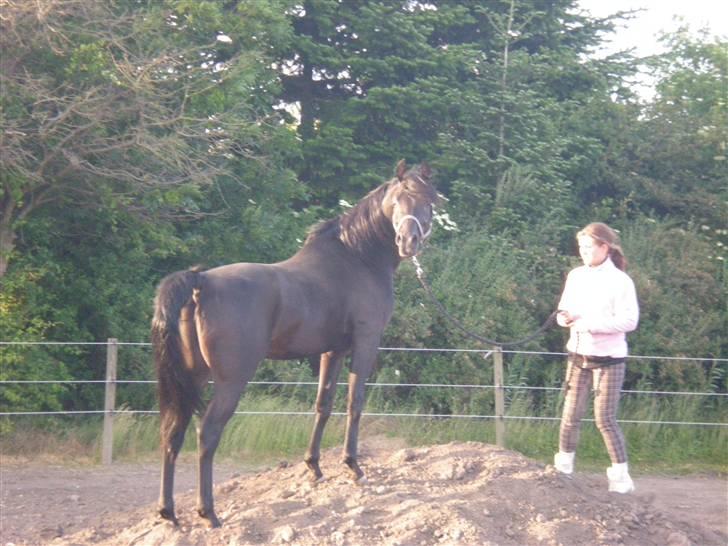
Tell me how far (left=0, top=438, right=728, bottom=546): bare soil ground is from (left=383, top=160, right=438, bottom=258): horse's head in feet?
5.25

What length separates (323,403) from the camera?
6.54 meters

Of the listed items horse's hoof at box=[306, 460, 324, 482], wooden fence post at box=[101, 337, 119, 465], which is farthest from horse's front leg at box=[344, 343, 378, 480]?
wooden fence post at box=[101, 337, 119, 465]

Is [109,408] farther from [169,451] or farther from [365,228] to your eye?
[365,228]

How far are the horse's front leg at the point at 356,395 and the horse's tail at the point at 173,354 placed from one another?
106cm

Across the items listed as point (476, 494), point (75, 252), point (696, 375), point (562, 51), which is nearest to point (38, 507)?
point (476, 494)

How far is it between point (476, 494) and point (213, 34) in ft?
27.1

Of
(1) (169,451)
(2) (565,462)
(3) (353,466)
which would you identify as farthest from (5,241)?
(2) (565,462)

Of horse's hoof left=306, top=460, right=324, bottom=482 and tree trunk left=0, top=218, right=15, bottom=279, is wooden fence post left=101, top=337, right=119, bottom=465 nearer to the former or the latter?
tree trunk left=0, top=218, right=15, bottom=279

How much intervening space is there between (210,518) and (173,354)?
107cm

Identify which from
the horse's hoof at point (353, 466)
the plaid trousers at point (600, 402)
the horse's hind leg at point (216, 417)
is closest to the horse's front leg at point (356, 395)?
the horse's hoof at point (353, 466)

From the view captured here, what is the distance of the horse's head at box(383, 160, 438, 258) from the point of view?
239 inches

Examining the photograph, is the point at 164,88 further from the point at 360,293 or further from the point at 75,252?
the point at 360,293

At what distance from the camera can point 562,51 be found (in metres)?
17.6

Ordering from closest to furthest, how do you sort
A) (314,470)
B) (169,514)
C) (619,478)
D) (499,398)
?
(169,514) < (314,470) < (619,478) < (499,398)
